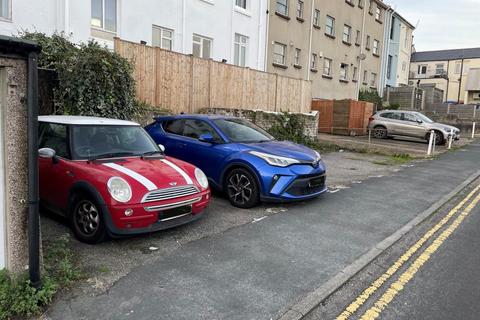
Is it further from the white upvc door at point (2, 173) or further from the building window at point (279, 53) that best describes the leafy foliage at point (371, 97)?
the white upvc door at point (2, 173)

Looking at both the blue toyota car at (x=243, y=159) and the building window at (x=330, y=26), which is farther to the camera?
the building window at (x=330, y=26)

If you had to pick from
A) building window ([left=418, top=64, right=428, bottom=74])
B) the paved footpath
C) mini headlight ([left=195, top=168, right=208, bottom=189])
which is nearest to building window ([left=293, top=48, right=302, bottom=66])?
the paved footpath

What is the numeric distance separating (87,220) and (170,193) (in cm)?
110

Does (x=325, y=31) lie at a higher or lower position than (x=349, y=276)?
higher

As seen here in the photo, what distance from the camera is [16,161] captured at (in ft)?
11.2

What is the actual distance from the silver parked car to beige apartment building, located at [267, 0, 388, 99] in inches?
A: 230

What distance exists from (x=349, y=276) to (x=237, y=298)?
1.40 m

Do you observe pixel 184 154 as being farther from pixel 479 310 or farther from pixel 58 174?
pixel 479 310

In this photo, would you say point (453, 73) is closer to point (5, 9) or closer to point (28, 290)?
point (5, 9)

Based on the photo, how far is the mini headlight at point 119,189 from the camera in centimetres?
472

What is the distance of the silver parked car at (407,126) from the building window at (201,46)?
34.4ft

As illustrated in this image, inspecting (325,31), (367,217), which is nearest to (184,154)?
(367,217)

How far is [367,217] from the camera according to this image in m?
6.84

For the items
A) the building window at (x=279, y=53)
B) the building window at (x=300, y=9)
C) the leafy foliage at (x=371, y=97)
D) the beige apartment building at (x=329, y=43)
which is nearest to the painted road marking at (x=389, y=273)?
the beige apartment building at (x=329, y=43)
